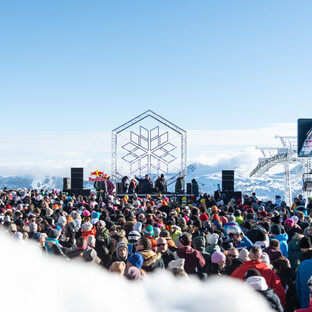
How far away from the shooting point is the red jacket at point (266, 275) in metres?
5.54

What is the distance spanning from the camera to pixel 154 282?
7.45ft

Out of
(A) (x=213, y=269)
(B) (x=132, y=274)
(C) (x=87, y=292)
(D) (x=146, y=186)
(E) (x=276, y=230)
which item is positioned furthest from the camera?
A: (D) (x=146, y=186)

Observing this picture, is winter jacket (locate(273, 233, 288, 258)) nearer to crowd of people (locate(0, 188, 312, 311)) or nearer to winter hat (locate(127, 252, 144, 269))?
crowd of people (locate(0, 188, 312, 311))

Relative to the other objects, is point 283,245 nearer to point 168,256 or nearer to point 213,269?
point 213,269

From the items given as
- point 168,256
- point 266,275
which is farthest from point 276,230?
point 266,275

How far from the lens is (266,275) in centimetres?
557

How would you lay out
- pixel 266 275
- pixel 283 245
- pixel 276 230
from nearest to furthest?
1. pixel 266 275
2. pixel 283 245
3. pixel 276 230

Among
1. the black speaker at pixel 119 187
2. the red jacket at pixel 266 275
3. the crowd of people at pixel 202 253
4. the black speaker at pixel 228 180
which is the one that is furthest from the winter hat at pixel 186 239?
the black speaker at pixel 119 187

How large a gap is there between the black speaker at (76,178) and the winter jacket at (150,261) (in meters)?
24.2

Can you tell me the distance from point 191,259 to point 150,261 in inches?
35.4

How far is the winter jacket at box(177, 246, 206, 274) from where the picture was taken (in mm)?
6785

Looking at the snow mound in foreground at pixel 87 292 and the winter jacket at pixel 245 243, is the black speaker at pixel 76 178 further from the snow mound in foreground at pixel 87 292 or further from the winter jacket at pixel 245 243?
the snow mound in foreground at pixel 87 292

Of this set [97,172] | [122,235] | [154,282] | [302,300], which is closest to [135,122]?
[97,172]

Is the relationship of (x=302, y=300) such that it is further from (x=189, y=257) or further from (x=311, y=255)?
(x=189, y=257)
